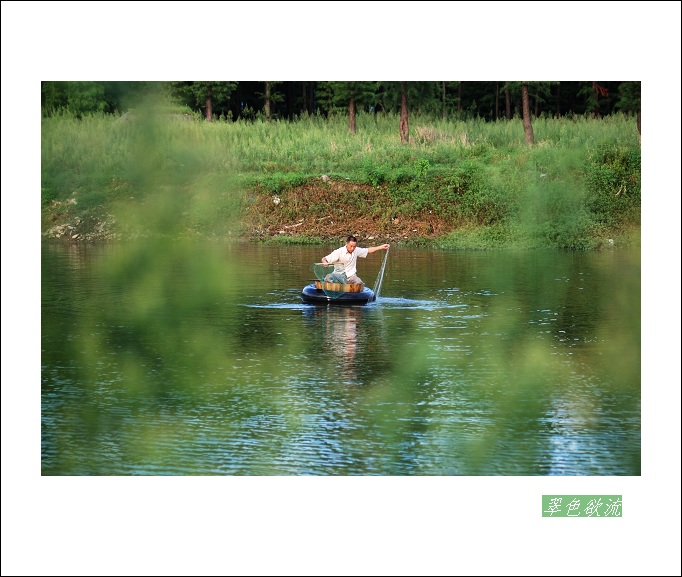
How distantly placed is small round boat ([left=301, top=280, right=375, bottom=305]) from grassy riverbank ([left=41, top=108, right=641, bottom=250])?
5.51 m

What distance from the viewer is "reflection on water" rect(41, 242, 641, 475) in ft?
27.0

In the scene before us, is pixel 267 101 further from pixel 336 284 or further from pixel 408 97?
pixel 336 284

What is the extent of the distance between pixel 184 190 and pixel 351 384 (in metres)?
2.11

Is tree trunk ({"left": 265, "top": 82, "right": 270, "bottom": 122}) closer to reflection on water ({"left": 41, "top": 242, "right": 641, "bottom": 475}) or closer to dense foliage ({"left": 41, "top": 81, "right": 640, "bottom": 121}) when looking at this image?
dense foliage ({"left": 41, "top": 81, "right": 640, "bottom": 121})

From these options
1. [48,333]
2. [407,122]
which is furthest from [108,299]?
[407,122]

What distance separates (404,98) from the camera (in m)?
21.3

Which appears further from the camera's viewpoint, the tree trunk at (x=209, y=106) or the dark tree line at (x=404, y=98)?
the dark tree line at (x=404, y=98)

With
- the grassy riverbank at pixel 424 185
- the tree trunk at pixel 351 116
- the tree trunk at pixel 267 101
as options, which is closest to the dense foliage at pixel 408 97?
the tree trunk at pixel 267 101

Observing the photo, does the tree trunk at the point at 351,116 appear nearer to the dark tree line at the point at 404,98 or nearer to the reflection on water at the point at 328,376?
the dark tree line at the point at 404,98

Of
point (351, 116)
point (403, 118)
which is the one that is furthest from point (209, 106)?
point (403, 118)

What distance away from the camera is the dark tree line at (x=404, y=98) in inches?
798

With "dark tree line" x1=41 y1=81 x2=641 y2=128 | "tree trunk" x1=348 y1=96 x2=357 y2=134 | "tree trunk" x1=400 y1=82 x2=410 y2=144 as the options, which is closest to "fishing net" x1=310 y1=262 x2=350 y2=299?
"dark tree line" x1=41 y1=81 x2=641 y2=128

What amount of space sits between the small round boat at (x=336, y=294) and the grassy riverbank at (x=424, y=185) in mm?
5510

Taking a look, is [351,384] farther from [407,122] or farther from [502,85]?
[502,85]
